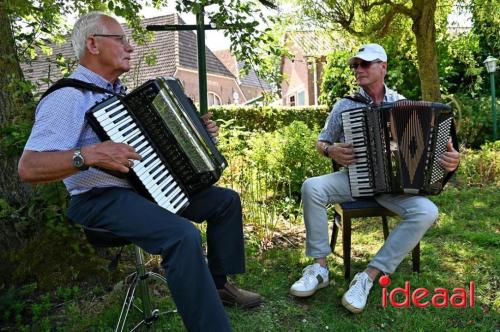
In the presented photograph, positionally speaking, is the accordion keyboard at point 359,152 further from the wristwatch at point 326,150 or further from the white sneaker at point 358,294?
the white sneaker at point 358,294

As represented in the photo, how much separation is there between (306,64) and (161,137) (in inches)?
751

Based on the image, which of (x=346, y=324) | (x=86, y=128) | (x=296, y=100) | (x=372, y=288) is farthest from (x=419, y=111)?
(x=296, y=100)

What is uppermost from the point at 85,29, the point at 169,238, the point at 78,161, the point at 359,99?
the point at 85,29

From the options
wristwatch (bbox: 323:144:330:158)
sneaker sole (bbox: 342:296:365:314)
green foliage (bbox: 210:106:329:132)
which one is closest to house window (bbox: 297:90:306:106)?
green foliage (bbox: 210:106:329:132)

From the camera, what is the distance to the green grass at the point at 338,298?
103 inches

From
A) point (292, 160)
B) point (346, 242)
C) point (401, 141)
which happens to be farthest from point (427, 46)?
point (346, 242)

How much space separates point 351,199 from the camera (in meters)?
3.09

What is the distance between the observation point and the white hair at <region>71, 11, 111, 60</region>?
7.73 feet

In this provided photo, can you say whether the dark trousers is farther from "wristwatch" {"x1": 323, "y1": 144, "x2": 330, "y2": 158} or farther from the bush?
the bush

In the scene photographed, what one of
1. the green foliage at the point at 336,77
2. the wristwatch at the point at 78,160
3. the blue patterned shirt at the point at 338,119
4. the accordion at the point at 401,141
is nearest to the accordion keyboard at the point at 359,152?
the accordion at the point at 401,141

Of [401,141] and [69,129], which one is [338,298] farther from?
[69,129]

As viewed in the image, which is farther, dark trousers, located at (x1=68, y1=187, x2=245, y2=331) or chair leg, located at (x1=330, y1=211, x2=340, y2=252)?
chair leg, located at (x1=330, y1=211, x2=340, y2=252)

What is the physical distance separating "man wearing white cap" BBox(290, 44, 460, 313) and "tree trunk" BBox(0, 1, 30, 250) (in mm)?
1993

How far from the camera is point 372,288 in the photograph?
293 cm
